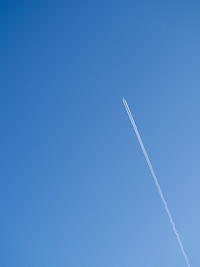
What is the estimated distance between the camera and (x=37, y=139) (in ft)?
6.45

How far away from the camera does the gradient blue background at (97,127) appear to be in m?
1.83

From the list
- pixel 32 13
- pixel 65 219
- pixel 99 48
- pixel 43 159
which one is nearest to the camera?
pixel 32 13

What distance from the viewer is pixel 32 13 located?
176 centimetres

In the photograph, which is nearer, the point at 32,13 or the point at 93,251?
the point at 32,13

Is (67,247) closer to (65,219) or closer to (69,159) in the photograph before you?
(65,219)

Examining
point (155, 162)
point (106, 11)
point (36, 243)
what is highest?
point (106, 11)

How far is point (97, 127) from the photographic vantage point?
1980 millimetres

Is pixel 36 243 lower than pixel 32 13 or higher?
lower

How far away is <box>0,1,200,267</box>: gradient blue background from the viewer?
1.83 meters

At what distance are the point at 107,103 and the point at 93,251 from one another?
1.57 m

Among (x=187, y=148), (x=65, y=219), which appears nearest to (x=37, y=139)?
(x=65, y=219)

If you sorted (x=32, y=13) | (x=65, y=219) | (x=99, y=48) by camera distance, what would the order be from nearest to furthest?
1. (x=32, y=13)
2. (x=99, y=48)
3. (x=65, y=219)

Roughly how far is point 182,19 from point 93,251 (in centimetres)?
241

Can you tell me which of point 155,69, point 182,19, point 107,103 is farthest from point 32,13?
point 182,19
